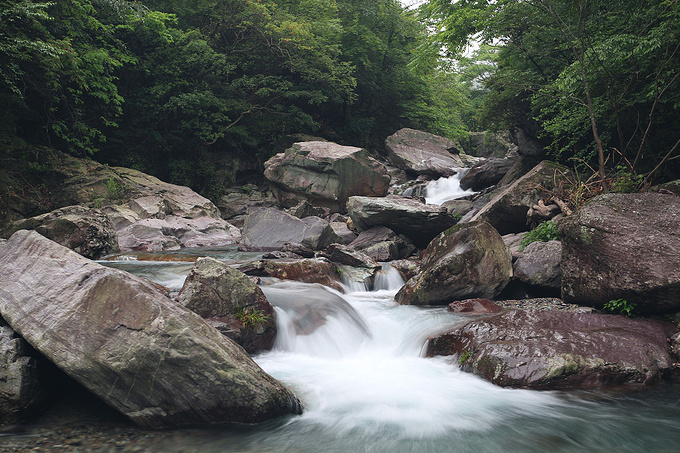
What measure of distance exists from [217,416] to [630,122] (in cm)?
1171

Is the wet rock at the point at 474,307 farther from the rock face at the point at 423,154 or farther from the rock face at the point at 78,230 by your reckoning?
the rock face at the point at 423,154

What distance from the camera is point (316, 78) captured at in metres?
24.1

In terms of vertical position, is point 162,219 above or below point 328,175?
below

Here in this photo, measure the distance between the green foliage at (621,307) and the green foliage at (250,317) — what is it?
4.52 m

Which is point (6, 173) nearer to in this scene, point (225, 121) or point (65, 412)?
point (225, 121)

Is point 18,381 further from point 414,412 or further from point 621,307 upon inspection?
point 621,307

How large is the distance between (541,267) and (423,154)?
58.0 ft

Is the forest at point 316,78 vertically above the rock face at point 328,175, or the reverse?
the forest at point 316,78

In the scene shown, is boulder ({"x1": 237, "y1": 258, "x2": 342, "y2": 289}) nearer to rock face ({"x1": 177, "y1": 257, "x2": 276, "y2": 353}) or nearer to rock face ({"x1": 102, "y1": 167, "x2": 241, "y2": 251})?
rock face ({"x1": 177, "y1": 257, "x2": 276, "y2": 353})

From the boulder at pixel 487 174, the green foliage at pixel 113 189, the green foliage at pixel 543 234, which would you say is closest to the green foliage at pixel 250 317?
the green foliage at pixel 543 234

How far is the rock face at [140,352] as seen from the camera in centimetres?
312

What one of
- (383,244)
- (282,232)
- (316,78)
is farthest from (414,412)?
(316,78)

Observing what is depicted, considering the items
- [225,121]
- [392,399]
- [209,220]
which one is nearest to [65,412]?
[392,399]

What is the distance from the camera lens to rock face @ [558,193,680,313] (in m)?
5.09
